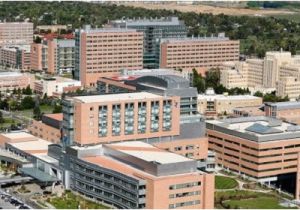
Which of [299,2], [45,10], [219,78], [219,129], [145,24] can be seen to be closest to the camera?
[219,129]

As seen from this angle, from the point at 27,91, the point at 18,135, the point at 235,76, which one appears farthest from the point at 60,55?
the point at 18,135

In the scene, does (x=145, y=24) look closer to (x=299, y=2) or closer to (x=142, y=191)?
(x=142, y=191)

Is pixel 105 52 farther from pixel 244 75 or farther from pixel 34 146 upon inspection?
pixel 34 146

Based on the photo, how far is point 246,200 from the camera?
1848cm

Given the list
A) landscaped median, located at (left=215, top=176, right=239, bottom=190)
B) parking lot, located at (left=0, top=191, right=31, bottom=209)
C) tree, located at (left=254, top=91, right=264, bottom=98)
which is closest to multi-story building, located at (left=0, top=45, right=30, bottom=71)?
tree, located at (left=254, top=91, right=264, bottom=98)

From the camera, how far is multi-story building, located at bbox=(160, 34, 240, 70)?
35.2 metres

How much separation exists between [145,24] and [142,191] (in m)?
20.7

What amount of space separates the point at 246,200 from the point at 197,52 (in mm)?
18124

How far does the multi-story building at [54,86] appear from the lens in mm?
31562

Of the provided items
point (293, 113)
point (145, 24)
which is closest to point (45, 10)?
point (145, 24)

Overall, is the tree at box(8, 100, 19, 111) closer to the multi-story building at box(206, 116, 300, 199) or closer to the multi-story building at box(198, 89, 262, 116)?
the multi-story building at box(198, 89, 262, 116)

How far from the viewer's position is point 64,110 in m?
19.6

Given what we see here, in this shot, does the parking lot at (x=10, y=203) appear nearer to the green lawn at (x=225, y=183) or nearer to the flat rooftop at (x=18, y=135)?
the flat rooftop at (x=18, y=135)

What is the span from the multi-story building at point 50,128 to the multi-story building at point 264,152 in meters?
4.26
